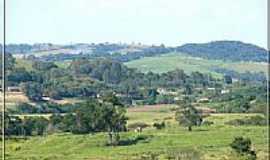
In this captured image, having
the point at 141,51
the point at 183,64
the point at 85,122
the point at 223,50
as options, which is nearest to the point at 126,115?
the point at 85,122

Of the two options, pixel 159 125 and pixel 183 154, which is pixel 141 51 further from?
pixel 183 154

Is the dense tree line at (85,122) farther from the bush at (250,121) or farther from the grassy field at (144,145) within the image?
the bush at (250,121)

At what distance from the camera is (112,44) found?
4227 inches

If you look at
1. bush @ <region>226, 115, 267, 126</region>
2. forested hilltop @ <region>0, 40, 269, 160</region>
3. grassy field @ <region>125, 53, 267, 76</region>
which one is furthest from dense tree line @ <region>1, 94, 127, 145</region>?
grassy field @ <region>125, 53, 267, 76</region>

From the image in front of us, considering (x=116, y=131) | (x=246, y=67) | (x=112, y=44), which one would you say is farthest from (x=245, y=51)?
(x=116, y=131)

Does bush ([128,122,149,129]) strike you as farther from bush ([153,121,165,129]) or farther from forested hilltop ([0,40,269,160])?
bush ([153,121,165,129])

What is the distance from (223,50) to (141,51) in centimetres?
1114

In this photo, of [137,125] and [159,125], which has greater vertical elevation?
[159,125]

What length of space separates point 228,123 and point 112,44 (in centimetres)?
8141

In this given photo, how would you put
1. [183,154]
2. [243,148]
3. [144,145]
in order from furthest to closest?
[144,145]
[183,154]
[243,148]

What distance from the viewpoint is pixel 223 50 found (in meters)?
89.6

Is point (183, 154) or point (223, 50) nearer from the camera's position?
point (183, 154)

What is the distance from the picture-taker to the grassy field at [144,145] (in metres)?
18.1

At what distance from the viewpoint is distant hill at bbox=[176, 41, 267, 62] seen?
80.3 m
